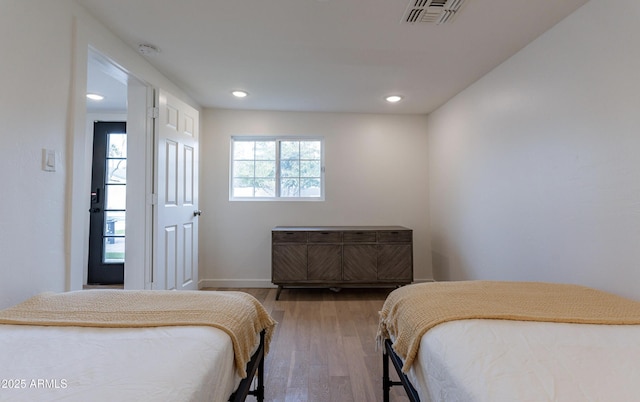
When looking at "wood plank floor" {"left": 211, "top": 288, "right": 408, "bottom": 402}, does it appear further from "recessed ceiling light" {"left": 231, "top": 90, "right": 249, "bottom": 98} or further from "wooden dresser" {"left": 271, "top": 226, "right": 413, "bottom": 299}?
"recessed ceiling light" {"left": 231, "top": 90, "right": 249, "bottom": 98}

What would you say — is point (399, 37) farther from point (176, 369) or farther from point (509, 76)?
point (176, 369)

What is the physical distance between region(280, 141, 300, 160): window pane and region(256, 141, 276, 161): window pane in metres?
0.10

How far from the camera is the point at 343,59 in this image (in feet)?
7.15

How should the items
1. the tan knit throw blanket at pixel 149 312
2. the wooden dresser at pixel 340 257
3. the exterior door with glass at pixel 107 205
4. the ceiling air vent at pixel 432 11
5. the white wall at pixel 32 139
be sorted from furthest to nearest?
the exterior door with glass at pixel 107 205 → the wooden dresser at pixel 340 257 → the ceiling air vent at pixel 432 11 → the white wall at pixel 32 139 → the tan knit throw blanket at pixel 149 312

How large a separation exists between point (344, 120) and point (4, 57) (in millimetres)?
2908

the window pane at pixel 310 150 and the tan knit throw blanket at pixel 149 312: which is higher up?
the window pane at pixel 310 150

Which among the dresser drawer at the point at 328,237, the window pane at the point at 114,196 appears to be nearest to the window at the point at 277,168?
the dresser drawer at the point at 328,237

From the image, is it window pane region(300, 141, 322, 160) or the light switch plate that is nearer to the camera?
the light switch plate

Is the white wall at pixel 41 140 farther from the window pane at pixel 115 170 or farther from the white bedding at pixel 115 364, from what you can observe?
the window pane at pixel 115 170

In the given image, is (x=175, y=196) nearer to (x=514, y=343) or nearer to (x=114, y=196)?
(x=114, y=196)


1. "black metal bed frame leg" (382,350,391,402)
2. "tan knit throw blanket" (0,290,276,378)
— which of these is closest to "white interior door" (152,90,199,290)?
"tan knit throw blanket" (0,290,276,378)

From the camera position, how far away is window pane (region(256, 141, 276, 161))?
361 cm

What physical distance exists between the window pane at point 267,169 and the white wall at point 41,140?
2057mm

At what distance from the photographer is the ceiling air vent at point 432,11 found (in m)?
1.54
